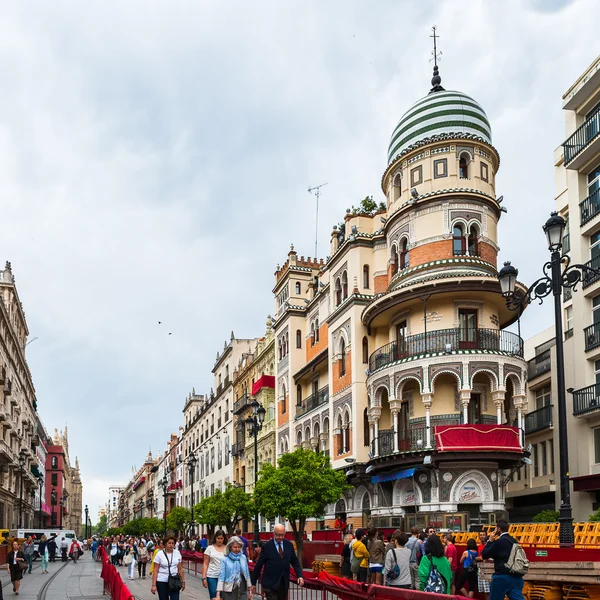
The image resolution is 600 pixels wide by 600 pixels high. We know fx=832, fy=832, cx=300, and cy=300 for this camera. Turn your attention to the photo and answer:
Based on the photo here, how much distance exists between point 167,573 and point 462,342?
20437mm

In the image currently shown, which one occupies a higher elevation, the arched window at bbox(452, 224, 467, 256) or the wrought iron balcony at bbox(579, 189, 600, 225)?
the wrought iron balcony at bbox(579, 189, 600, 225)

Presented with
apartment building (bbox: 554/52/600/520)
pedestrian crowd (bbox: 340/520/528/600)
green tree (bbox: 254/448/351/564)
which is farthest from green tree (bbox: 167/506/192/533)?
pedestrian crowd (bbox: 340/520/528/600)

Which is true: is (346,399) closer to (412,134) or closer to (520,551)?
(412,134)

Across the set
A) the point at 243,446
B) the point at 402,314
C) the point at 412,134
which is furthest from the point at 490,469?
the point at 243,446

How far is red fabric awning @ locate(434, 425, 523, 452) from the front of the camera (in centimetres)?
3017

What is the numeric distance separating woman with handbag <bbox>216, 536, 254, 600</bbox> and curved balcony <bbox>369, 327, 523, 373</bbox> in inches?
818

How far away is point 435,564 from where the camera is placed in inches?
473

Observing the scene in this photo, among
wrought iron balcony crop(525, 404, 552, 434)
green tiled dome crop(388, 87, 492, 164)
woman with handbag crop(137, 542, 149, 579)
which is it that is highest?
green tiled dome crop(388, 87, 492, 164)

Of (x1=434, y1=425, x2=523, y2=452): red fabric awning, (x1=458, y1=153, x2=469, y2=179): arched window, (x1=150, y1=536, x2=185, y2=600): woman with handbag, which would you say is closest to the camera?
(x1=150, y1=536, x2=185, y2=600): woman with handbag

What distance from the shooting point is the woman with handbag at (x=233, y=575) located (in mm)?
11703

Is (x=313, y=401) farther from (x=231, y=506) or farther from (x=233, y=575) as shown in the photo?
(x=233, y=575)

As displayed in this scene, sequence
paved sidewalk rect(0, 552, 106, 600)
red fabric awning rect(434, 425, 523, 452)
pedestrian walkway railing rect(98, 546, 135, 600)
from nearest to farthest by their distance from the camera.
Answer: pedestrian walkway railing rect(98, 546, 135, 600)
paved sidewalk rect(0, 552, 106, 600)
red fabric awning rect(434, 425, 523, 452)

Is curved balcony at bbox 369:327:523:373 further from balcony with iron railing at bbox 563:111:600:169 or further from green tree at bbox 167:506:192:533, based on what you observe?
green tree at bbox 167:506:192:533

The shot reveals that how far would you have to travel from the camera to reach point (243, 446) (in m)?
60.8
